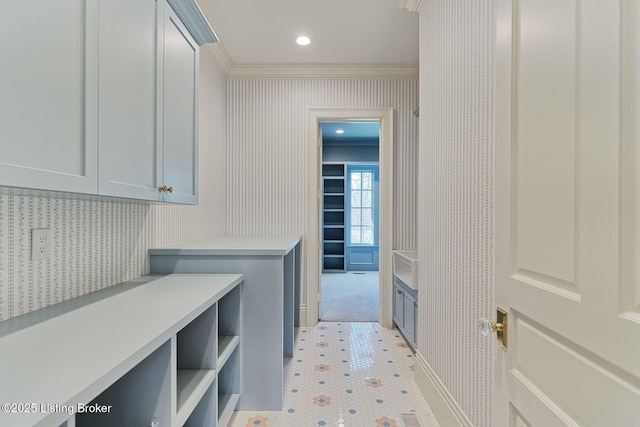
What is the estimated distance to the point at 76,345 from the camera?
0.88m

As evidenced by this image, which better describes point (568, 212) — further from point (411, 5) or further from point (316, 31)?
point (316, 31)

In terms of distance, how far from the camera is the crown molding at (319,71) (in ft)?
10.6

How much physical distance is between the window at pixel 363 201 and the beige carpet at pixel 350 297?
2.94ft

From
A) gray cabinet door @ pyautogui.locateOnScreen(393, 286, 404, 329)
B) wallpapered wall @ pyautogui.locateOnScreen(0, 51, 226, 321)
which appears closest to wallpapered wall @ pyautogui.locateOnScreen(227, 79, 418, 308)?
gray cabinet door @ pyautogui.locateOnScreen(393, 286, 404, 329)

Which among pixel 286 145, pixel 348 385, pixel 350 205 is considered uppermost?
pixel 286 145

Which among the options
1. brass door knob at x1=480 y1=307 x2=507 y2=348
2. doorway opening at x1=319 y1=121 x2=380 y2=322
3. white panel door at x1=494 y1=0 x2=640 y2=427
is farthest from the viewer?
doorway opening at x1=319 y1=121 x2=380 y2=322

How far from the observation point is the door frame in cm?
325

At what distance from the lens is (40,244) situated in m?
1.20

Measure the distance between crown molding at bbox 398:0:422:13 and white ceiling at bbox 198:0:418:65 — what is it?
62 millimetres

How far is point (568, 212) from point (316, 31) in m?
2.56

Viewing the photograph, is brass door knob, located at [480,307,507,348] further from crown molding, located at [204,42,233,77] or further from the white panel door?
crown molding, located at [204,42,233,77]

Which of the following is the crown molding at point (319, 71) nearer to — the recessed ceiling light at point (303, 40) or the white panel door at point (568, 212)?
the recessed ceiling light at point (303, 40)

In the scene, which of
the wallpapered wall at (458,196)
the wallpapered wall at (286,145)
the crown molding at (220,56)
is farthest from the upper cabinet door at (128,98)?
the wallpapered wall at (286,145)

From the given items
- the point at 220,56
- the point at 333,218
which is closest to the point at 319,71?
the point at 220,56
